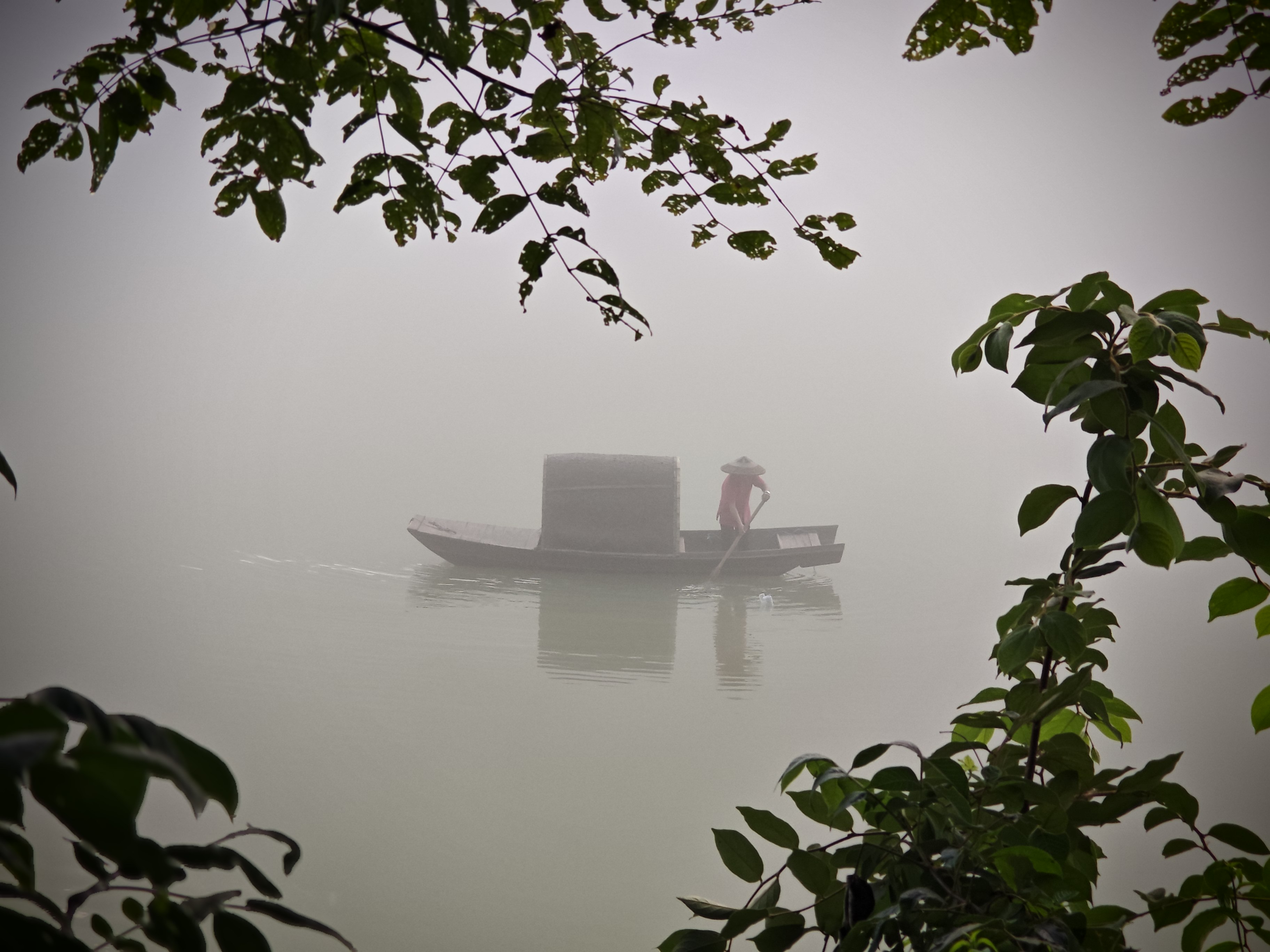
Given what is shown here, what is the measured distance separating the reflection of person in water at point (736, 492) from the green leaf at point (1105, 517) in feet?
15.5

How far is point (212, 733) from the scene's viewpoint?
206 centimetres

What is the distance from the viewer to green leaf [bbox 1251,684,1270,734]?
17.8 inches

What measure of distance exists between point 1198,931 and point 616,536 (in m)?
4.31

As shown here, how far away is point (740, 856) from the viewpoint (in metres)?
0.47

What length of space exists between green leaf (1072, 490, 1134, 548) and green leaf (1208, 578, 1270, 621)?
10 cm

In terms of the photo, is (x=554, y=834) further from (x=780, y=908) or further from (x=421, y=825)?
(x=780, y=908)

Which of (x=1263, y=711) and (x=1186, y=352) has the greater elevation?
(x=1186, y=352)

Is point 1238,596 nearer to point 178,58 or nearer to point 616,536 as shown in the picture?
point 178,58

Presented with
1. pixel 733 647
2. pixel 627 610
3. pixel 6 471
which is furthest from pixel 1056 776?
pixel 627 610

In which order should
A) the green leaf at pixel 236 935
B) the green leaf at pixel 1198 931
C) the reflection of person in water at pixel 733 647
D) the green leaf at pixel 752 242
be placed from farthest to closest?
the reflection of person in water at pixel 733 647 < the green leaf at pixel 752 242 < the green leaf at pixel 1198 931 < the green leaf at pixel 236 935

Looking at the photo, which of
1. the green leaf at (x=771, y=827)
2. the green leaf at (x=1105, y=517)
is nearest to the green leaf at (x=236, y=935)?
the green leaf at (x=771, y=827)

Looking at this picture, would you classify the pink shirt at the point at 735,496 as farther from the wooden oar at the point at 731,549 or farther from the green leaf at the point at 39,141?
the green leaf at the point at 39,141

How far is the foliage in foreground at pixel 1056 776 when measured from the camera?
391mm

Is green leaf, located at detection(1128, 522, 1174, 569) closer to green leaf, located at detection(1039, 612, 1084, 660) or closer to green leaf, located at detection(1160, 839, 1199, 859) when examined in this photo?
green leaf, located at detection(1039, 612, 1084, 660)
